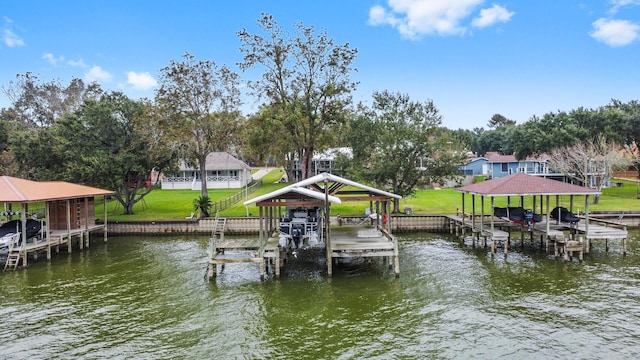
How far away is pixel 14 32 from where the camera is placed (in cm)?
3098

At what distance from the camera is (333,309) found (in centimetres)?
1355

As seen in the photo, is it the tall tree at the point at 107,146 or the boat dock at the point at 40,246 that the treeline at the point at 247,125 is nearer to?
the tall tree at the point at 107,146

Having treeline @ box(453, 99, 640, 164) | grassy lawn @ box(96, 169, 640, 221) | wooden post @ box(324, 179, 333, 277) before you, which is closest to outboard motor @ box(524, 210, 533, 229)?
grassy lawn @ box(96, 169, 640, 221)

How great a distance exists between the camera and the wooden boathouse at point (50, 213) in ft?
65.5

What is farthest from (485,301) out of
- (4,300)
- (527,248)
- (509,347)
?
(4,300)

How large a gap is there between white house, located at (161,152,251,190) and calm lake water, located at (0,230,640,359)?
103 ft

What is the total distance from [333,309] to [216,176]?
41857 mm

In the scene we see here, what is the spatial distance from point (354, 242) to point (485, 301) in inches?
234

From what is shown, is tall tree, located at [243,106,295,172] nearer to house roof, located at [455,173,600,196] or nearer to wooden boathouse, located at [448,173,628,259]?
wooden boathouse, located at [448,173,628,259]

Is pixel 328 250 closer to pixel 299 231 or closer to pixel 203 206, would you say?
pixel 299 231

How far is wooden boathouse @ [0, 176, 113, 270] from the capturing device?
65.5ft

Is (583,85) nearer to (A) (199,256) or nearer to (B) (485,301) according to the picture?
(B) (485,301)

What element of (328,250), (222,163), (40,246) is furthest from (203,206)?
(222,163)

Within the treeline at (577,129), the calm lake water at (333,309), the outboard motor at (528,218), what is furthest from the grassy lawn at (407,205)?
the calm lake water at (333,309)
